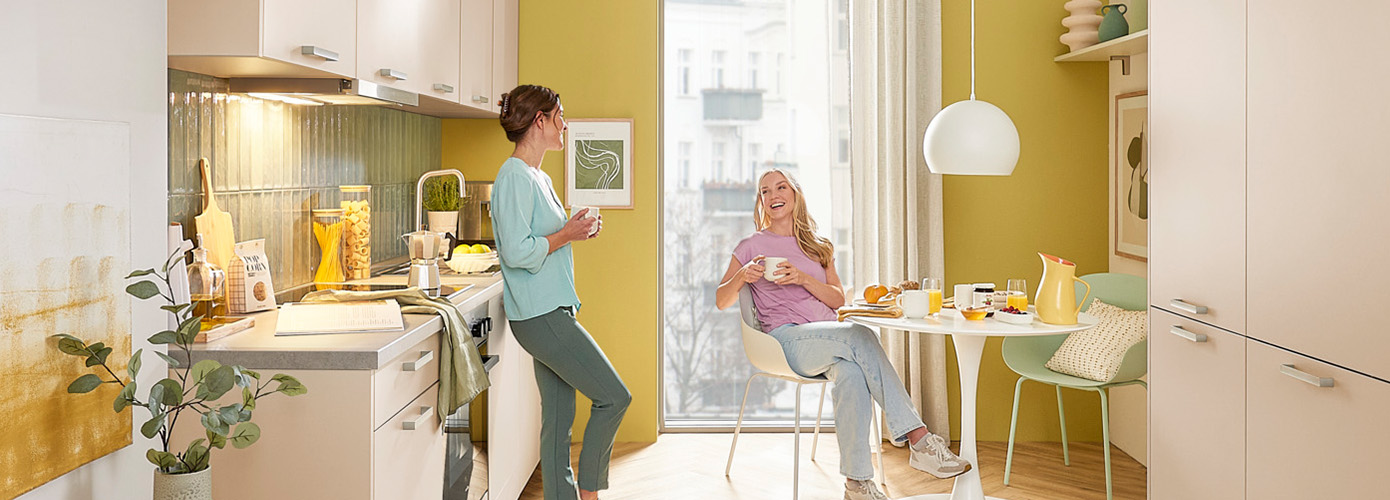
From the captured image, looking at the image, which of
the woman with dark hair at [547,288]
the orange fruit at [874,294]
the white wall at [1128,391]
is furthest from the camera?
the white wall at [1128,391]

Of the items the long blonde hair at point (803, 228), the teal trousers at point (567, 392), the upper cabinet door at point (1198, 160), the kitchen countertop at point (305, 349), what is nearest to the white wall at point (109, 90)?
the kitchen countertop at point (305, 349)

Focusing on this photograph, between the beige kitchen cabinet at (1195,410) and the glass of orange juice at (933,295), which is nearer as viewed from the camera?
the beige kitchen cabinet at (1195,410)

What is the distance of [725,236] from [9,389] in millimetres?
3523

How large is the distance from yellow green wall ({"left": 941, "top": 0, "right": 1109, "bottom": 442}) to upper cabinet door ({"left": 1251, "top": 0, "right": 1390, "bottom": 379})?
2.18 meters

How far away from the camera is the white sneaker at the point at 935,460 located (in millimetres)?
3229

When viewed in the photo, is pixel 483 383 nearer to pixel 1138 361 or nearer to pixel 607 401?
pixel 607 401

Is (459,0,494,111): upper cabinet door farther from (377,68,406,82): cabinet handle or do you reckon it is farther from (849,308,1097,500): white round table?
(849,308,1097,500): white round table

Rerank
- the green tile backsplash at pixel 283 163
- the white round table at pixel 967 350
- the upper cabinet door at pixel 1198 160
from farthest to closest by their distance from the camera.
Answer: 1. the white round table at pixel 967 350
2. the upper cabinet door at pixel 1198 160
3. the green tile backsplash at pixel 283 163

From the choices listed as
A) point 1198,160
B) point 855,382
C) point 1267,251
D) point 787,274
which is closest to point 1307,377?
point 1267,251

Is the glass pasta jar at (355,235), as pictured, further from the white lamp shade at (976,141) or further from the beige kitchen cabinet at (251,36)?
the white lamp shade at (976,141)

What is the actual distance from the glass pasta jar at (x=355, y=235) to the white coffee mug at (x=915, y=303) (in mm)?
1784

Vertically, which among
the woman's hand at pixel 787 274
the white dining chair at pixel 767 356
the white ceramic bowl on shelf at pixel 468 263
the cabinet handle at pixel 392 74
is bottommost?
the white dining chair at pixel 767 356

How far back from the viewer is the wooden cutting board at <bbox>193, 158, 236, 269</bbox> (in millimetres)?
2334

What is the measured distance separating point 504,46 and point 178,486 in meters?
2.97
